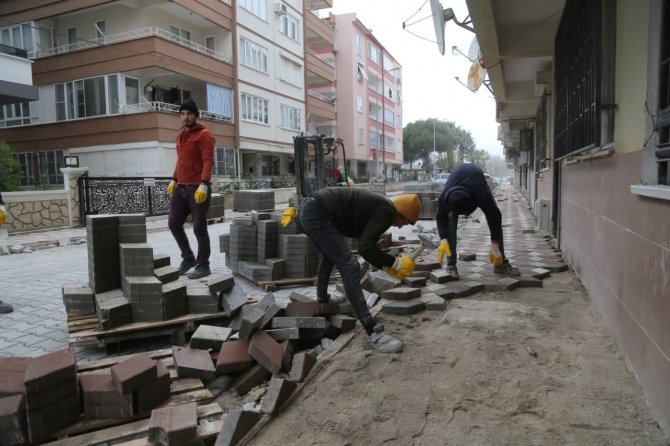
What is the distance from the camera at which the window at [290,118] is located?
94.0ft

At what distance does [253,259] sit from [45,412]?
3877mm

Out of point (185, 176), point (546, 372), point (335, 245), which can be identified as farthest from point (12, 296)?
point (546, 372)

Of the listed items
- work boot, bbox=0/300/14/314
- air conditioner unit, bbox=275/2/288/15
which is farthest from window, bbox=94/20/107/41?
work boot, bbox=0/300/14/314

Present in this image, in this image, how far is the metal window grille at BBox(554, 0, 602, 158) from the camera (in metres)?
4.23

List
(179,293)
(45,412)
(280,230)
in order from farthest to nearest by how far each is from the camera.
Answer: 1. (280,230)
2. (179,293)
3. (45,412)

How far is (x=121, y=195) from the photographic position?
15.0 meters

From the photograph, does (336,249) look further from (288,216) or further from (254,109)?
(254,109)

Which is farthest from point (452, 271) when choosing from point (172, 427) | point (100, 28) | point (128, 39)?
point (100, 28)

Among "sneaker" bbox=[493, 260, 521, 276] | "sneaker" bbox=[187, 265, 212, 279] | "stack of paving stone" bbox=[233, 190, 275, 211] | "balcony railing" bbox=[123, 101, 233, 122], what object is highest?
"balcony railing" bbox=[123, 101, 233, 122]

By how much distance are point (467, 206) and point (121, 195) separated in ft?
41.0

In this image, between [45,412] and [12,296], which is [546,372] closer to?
[45,412]

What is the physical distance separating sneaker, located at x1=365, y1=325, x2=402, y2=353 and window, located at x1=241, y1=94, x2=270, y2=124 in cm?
2266

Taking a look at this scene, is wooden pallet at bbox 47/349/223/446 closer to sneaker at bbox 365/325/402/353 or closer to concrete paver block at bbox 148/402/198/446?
concrete paver block at bbox 148/402/198/446

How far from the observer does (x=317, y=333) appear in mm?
3885
